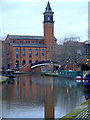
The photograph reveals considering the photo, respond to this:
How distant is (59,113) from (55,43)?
3112 inches

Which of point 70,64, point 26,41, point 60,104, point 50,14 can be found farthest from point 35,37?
point 60,104

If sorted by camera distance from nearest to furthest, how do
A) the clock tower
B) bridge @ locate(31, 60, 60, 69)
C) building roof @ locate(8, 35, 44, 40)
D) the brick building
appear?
1. bridge @ locate(31, 60, 60, 69)
2. the brick building
3. the clock tower
4. building roof @ locate(8, 35, 44, 40)

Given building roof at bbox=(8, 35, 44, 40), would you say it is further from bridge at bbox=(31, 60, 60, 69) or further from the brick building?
bridge at bbox=(31, 60, 60, 69)

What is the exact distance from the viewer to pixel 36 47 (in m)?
91.8

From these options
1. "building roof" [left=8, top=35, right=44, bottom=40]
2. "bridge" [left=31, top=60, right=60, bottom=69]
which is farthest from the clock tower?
"bridge" [left=31, top=60, right=60, bottom=69]

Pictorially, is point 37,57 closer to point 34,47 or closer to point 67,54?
point 34,47

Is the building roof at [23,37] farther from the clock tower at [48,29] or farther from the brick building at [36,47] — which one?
the clock tower at [48,29]

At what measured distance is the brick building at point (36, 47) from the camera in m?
90.5

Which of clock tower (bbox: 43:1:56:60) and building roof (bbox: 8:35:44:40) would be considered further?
building roof (bbox: 8:35:44:40)

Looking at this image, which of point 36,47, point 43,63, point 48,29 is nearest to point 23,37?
point 36,47

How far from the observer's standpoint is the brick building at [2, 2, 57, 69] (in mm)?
90500

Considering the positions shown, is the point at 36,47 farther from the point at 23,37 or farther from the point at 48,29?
the point at 23,37

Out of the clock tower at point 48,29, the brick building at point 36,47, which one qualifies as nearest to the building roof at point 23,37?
the brick building at point 36,47

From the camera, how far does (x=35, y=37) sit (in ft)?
322
